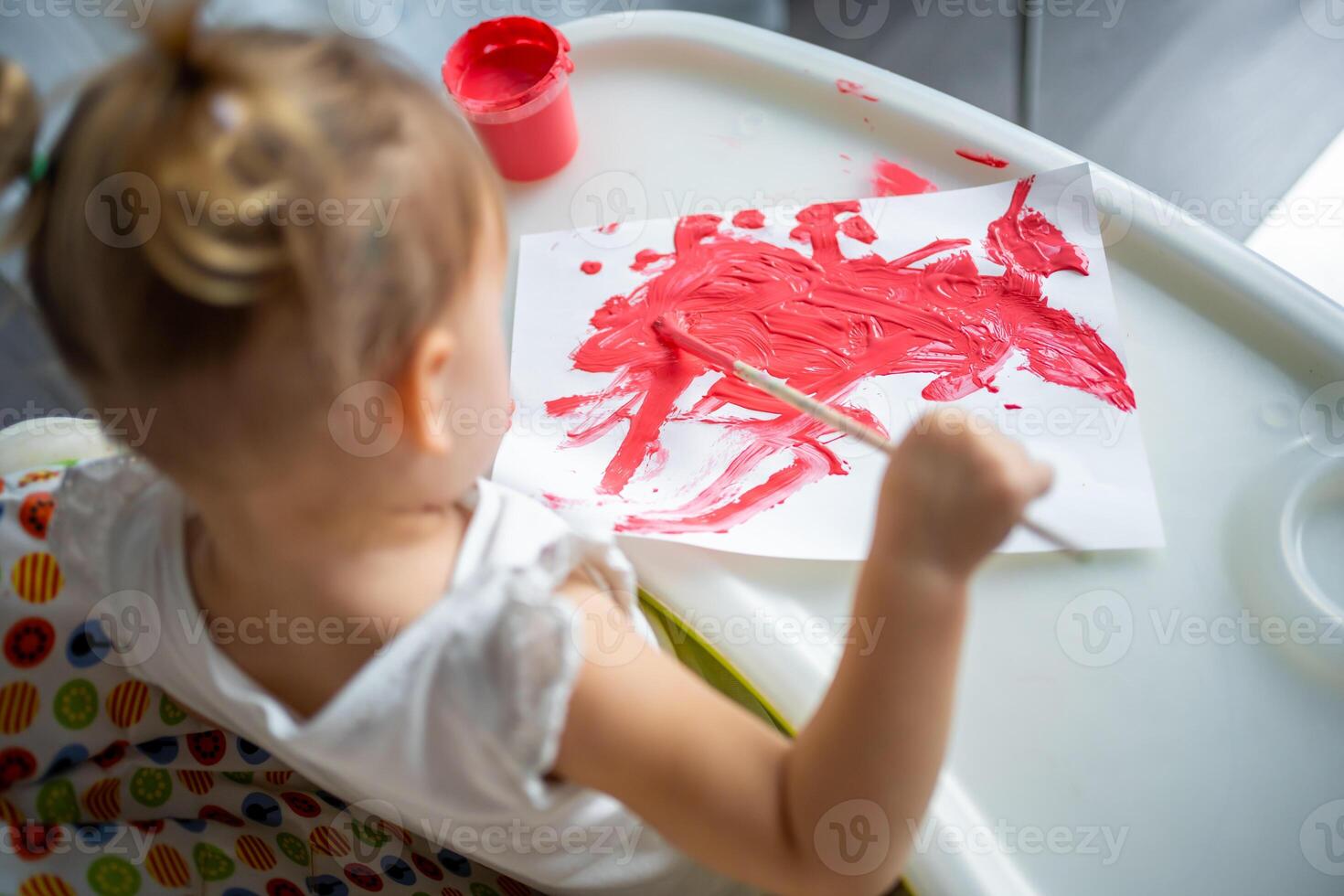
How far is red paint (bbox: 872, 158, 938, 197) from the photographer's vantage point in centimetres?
82

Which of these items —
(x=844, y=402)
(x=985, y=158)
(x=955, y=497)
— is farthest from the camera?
(x=985, y=158)

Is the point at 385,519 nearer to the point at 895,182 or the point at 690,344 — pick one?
the point at 690,344

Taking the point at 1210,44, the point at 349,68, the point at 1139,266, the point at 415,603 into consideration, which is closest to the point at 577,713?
the point at 415,603

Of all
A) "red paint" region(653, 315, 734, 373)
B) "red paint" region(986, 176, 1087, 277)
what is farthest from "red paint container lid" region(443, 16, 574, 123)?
"red paint" region(986, 176, 1087, 277)

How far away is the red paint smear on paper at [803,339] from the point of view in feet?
2.29

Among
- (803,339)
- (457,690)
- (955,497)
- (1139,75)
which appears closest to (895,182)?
(803,339)

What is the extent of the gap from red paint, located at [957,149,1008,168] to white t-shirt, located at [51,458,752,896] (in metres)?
0.48

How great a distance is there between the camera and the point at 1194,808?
0.54 meters

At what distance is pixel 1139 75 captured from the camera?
5.12 ft

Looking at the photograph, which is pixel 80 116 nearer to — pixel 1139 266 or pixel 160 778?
pixel 160 778

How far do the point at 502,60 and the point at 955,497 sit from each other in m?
0.64

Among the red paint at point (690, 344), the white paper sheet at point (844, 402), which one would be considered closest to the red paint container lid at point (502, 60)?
the white paper sheet at point (844, 402)

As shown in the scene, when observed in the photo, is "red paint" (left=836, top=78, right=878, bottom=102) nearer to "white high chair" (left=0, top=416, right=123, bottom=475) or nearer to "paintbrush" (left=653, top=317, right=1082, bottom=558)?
"paintbrush" (left=653, top=317, right=1082, bottom=558)

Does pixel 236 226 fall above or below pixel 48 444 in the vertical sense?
above
